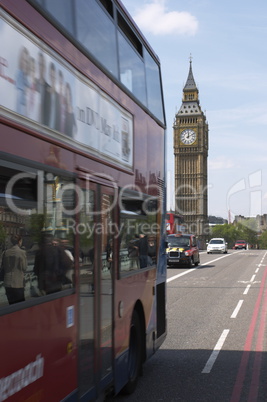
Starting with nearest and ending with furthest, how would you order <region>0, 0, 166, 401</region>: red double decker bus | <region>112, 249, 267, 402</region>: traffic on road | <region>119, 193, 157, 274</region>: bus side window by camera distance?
<region>0, 0, 166, 401</region>: red double decker bus → <region>119, 193, 157, 274</region>: bus side window → <region>112, 249, 267, 402</region>: traffic on road

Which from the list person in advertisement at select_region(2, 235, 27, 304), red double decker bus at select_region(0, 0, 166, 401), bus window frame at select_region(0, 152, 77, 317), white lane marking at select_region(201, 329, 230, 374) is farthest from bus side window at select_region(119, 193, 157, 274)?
person in advertisement at select_region(2, 235, 27, 304)

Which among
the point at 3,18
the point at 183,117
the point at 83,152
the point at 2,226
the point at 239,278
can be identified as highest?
the point at 183,117

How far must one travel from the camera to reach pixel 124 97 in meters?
6.48

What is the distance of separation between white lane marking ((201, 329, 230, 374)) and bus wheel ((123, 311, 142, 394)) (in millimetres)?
1208

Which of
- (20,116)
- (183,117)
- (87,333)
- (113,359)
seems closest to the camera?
(20,116)

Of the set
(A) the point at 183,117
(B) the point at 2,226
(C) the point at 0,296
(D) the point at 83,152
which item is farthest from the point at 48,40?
(A) the point at 183,117

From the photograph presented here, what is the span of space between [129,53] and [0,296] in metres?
4.14

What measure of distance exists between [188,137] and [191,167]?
25.9ft

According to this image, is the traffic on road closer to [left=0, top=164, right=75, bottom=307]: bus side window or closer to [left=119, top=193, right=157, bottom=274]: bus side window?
[left=119, top=193, right=157, bottom=274]: bus side window

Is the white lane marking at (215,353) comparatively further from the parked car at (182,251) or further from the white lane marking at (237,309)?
the parked car at (182,251)

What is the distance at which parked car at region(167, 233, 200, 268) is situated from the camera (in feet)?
106

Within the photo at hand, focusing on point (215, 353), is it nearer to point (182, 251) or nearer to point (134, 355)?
point (134, 355)

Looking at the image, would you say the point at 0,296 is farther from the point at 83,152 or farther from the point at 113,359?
the point at 113,359

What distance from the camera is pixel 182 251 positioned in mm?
32656
